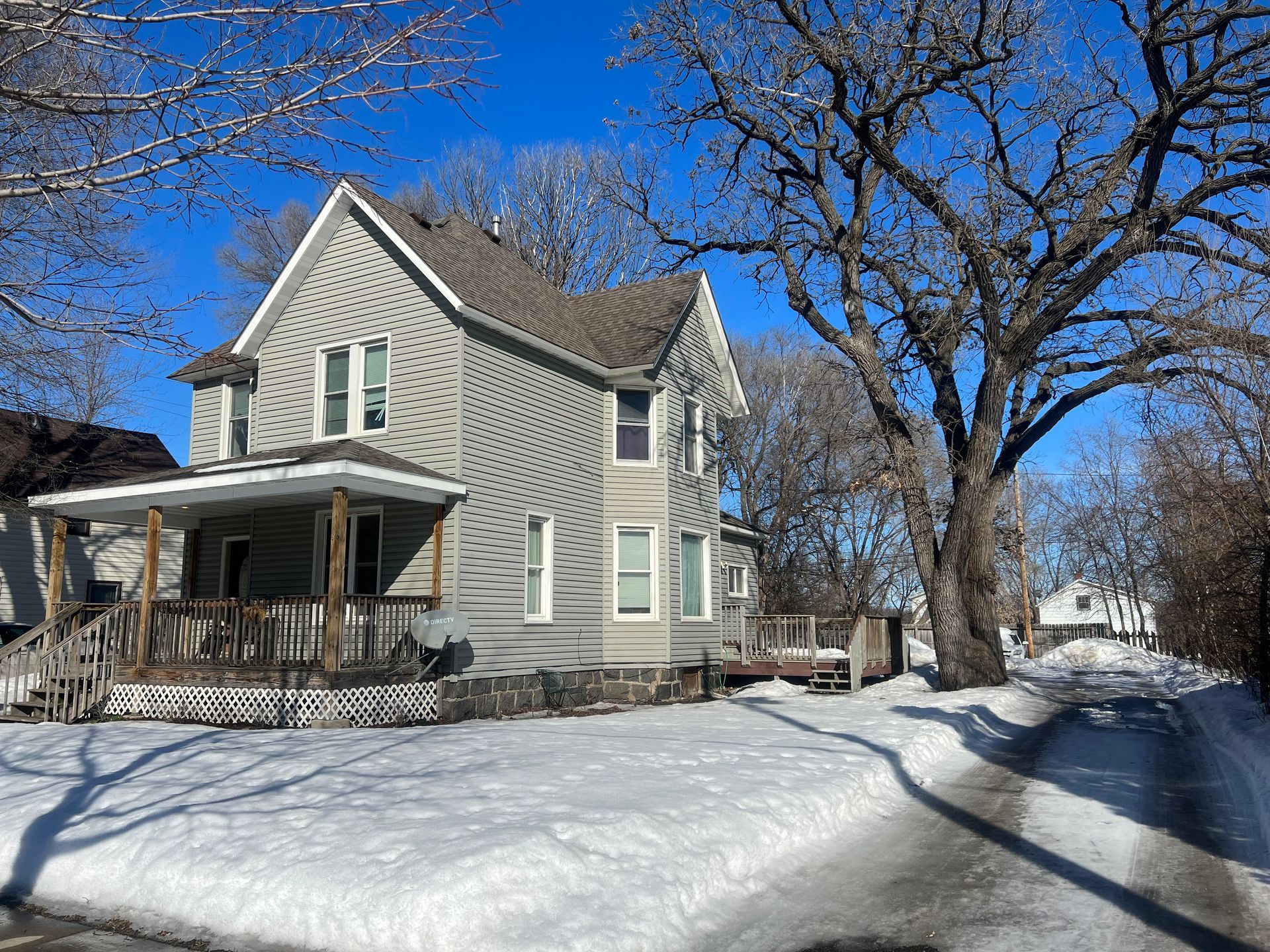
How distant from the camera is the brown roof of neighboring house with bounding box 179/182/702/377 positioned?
50.4ft

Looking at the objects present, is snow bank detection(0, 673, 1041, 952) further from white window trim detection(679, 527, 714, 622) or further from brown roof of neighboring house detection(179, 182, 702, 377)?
white window trim detection(679, 527, 714, 622)

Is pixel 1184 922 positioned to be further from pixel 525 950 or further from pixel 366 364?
pixel 366 364

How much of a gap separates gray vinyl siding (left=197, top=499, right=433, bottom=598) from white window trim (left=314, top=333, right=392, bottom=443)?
1209mm

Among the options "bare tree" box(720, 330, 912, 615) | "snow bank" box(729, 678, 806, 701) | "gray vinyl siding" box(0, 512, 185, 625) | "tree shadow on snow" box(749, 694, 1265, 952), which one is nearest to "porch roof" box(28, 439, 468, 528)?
"tree shadow on snow" box(749, 694, 1265, 952)

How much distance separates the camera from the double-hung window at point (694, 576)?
18.7 m

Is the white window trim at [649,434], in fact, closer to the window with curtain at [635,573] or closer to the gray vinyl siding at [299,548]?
the window with curtain at [635,573]

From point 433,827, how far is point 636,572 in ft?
38.1

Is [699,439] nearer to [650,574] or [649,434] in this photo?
[649,434]

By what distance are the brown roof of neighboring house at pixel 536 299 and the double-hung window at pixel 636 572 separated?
3280 mm

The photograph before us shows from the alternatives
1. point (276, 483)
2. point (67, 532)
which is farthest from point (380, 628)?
point (67, 532)

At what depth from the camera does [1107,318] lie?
739 inches

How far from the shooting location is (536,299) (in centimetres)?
1831

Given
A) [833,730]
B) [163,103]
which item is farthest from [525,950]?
[833,730]

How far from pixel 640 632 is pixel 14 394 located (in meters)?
11.0
